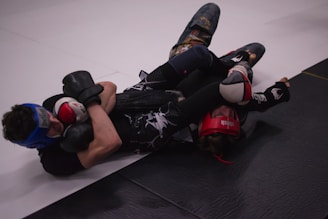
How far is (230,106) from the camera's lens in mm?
1442

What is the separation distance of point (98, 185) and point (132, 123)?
0.26 m

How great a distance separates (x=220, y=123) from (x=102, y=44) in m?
1.45

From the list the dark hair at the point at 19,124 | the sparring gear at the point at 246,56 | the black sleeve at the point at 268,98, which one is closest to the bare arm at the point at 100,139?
the dark hair at the point at 19,124

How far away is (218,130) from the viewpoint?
4.43 ft

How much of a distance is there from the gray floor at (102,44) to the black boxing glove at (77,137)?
0.19 metres

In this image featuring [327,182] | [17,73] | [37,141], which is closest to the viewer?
[37,141]

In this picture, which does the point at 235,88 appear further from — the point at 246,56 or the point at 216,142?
the point at 246,56

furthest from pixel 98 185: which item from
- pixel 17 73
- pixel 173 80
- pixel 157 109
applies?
pixel 17 73

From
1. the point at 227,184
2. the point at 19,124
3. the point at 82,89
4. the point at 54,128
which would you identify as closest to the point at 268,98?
the point at 227,184

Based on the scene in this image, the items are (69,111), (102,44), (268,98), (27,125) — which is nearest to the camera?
(27,125)

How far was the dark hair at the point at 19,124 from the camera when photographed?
109cm

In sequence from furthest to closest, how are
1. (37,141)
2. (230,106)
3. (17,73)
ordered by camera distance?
(17,73), (230,106), (37,141)

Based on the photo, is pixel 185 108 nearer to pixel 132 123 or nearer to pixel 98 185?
pixel 132 123

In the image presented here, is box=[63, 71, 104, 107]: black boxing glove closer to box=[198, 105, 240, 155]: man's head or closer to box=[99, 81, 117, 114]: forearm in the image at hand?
box=[99, 81, 117, 114]: forearm
